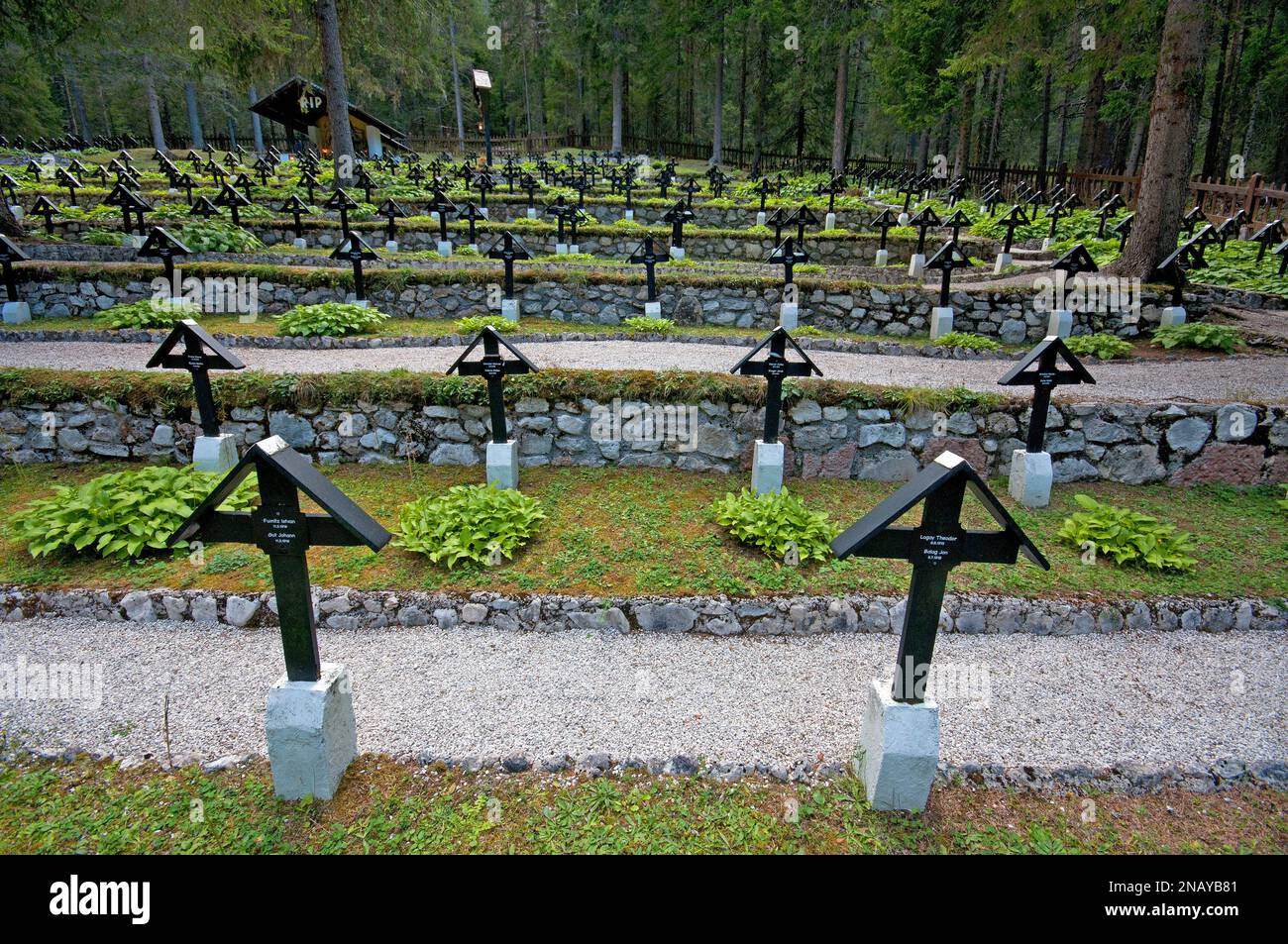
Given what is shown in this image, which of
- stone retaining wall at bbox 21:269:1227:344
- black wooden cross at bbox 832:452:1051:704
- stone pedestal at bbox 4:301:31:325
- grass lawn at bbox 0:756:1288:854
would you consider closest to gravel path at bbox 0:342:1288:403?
stone pedestal at bbox 4:301:31:325

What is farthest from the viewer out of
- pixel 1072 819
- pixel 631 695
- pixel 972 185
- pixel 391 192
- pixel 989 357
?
pixel 972 185

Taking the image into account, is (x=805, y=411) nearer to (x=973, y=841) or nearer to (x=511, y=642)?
(x=511, y=642)

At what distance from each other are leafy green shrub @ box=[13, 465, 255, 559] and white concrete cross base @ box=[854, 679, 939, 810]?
5.17 m

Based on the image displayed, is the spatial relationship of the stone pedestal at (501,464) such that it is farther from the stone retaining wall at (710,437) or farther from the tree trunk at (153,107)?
the tree trunk at (153,107)

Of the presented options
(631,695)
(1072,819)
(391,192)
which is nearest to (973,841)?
(1072,819)

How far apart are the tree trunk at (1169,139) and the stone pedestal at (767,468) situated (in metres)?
9.70

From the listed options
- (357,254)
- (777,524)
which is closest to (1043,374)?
(777,524)

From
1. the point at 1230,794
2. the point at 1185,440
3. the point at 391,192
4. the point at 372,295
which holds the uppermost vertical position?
the point at 391,192

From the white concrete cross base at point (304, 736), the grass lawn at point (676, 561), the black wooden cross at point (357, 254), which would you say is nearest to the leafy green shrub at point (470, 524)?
the grass lawn at point (676, 561)

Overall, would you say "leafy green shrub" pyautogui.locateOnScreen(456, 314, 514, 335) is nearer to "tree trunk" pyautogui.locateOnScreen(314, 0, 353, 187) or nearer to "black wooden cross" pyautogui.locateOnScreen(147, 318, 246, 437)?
"black wooden cross" pyautogui.locateOnScreen(147, 318, 246, 437)

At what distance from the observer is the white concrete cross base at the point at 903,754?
3273 millimetres

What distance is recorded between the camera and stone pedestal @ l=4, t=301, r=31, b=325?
35.2ft

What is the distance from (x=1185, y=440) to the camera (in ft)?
22.2

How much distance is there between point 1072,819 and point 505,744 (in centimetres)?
295
